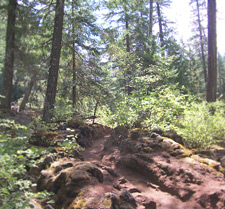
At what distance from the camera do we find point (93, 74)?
32.0 ft

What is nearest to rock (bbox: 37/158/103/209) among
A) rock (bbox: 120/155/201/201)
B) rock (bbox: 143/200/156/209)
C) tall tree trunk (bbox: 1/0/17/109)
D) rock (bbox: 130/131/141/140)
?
rock (bbox: 143/200/156/209)

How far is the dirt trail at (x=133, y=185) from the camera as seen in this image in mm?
2924

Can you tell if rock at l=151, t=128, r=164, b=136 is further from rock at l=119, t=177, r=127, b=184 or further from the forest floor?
rock at l=119, t=177, r=127, b=184

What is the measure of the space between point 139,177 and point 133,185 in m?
0.43

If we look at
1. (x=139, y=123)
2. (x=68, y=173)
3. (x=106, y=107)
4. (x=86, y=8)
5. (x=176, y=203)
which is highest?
(x=86, y=8)

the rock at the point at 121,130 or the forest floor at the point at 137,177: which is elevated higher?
the rock at the point at 121,130

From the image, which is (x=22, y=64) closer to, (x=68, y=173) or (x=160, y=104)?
(x=160, y=104)

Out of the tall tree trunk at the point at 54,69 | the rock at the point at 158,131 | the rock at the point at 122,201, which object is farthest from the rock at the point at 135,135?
the tall tree trunk at the point at 54,69

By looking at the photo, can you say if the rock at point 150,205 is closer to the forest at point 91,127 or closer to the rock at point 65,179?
the forest at point 91,127

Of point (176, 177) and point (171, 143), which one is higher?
point (171, 143)

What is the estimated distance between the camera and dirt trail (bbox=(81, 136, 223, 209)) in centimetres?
292

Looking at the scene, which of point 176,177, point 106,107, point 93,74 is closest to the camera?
point 176,177

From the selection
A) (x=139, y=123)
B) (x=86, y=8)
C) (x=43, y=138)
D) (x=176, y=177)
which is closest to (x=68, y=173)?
(x=176, y=177)

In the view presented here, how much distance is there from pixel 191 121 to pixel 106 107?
15.4ft
